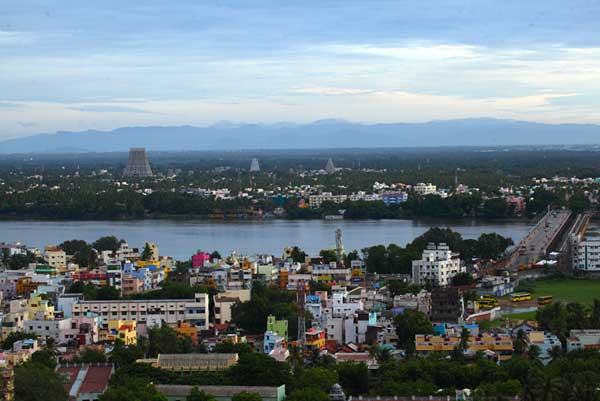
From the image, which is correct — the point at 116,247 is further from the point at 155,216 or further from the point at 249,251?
the point at 155,216

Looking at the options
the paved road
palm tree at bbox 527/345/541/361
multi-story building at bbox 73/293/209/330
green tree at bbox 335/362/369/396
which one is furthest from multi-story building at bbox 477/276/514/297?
green tree at bbox 335/362/369/396

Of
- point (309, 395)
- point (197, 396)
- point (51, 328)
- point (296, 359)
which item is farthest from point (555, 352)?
point (51, 328)

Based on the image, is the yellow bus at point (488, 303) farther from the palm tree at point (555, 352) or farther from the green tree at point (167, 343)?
the green tree at point (167, 343)

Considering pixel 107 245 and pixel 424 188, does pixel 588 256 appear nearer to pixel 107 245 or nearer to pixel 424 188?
pixel 107 245

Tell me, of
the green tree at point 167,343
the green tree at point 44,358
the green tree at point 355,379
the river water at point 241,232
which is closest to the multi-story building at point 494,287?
the green tree at point 167,343

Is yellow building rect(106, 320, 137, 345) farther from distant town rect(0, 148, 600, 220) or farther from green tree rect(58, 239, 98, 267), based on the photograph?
distant town rect(0, 148, 600, 220)
